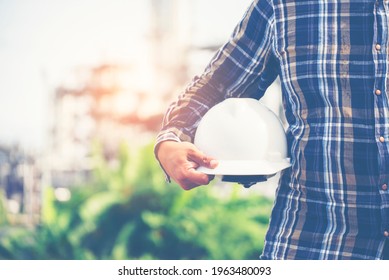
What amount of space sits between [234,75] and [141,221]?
6.12ft

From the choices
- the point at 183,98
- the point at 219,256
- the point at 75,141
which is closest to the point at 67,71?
the point at 75,141

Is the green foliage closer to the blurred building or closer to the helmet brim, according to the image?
the blurred building

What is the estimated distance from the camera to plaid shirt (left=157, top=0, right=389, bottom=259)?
1076mm

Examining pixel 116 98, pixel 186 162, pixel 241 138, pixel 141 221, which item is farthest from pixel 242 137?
pixel 141 221

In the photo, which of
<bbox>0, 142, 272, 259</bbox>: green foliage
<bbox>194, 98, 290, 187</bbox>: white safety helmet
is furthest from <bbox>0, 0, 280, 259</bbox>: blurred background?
<bbox>194, 98, 290, 187</bbox>: white safety helmet

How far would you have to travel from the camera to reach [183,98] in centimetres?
129

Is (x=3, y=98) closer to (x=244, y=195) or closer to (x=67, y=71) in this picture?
(x=67, y=71)

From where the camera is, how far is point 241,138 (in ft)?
4.04

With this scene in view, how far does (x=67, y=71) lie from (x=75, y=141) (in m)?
0.37

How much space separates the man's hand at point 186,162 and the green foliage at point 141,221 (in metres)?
1.71

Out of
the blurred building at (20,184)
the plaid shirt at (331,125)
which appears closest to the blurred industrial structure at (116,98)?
the blurred building at (20,184)

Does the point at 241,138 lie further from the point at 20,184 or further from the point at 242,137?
the point at 20,184

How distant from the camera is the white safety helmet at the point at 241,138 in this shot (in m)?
1.22

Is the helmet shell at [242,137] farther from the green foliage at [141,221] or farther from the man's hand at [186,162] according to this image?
the green foliage at [141,221]
